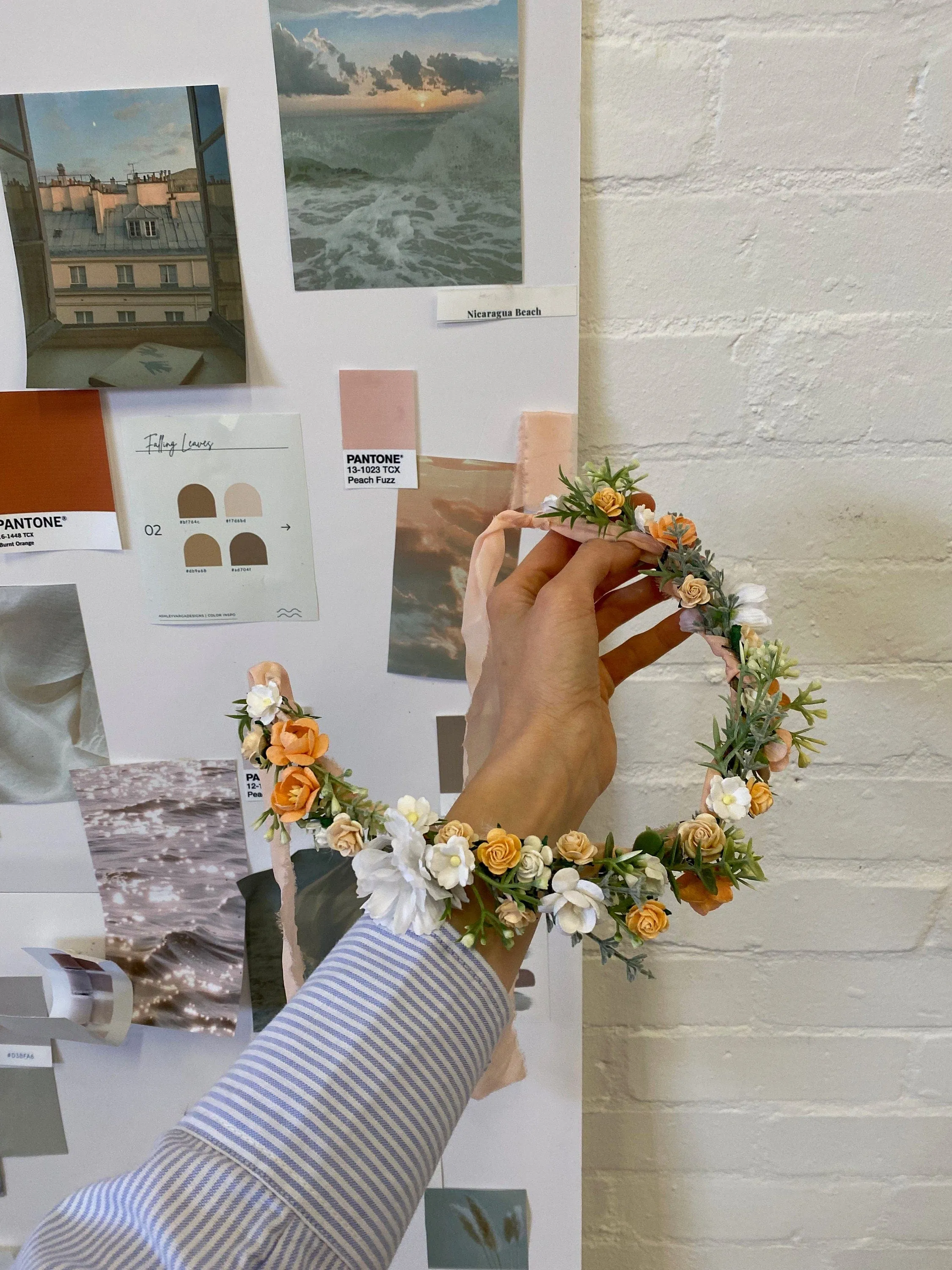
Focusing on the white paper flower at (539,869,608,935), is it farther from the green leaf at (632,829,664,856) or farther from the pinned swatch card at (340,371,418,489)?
the pinned swatch card at (340,371,418,489)

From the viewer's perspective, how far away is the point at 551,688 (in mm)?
511

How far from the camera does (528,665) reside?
0.51 m

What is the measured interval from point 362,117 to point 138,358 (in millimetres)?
216

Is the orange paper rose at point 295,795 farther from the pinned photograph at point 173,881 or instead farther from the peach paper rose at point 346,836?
the pinned photograph at point 173,881

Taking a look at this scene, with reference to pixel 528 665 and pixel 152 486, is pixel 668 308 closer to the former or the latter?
pixel 528 665

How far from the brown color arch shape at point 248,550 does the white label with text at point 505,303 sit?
21 cm

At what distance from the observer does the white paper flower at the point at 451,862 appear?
42cm

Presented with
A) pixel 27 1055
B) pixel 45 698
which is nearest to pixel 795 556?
pixel 45 698

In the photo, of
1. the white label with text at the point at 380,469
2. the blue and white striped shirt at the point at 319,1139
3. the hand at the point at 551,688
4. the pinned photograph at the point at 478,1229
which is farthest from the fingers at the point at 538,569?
the pinned photograph at the point at 478,1229

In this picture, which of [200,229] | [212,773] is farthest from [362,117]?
[212,773]

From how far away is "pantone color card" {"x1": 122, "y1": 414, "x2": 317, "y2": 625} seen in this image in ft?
1.98

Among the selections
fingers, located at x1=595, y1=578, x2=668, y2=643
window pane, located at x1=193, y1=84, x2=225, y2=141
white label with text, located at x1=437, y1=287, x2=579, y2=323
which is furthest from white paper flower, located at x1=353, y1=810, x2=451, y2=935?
window pane, located at x1=193, y1=84, x2=225, y2=141

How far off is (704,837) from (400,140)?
46 centimetres

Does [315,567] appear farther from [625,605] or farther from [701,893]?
[701,893]
